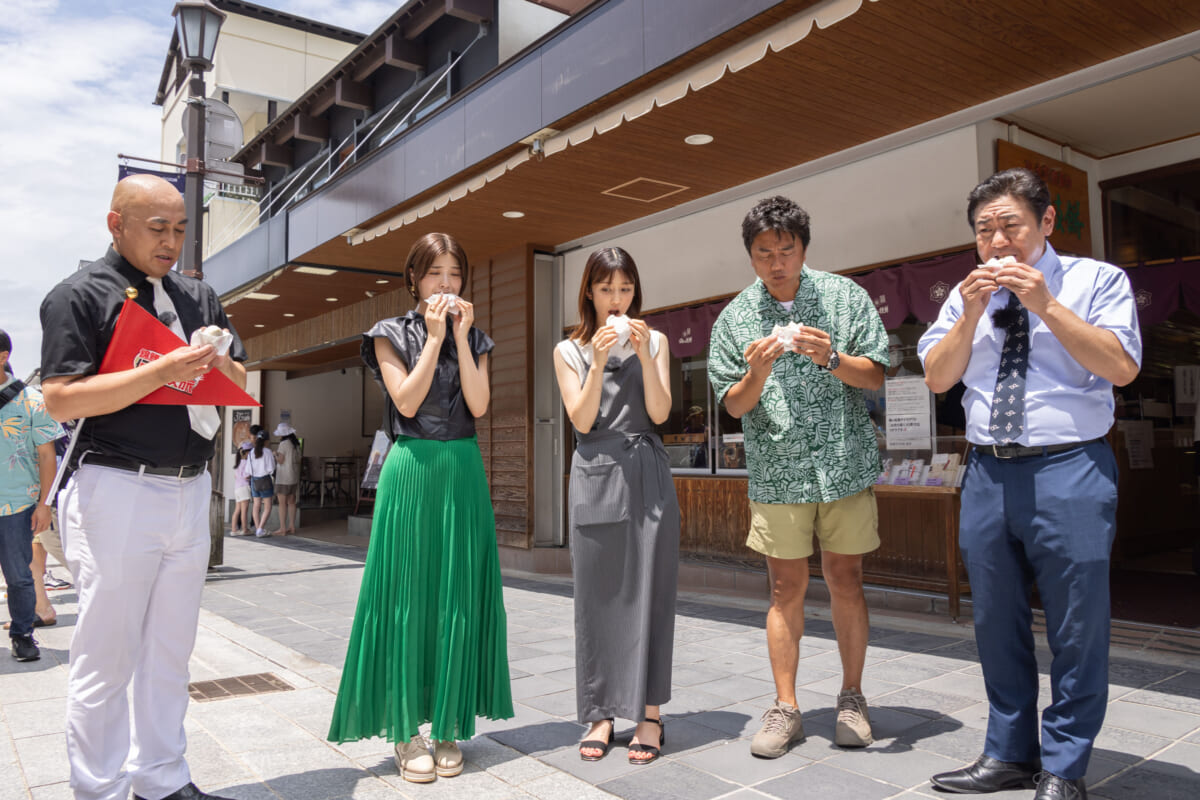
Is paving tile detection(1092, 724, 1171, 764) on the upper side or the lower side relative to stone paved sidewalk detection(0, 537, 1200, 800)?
upper

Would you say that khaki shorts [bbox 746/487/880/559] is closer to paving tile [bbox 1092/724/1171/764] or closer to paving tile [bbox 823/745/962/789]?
paving tile [bbox 823/745/962/789]

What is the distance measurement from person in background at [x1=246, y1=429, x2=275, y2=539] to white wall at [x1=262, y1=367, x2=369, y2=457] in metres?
4.33


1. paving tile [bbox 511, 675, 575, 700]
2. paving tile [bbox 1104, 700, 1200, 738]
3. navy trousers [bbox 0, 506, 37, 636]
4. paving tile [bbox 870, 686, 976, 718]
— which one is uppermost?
navy trousers [bbox 0, 506, 37, 636]

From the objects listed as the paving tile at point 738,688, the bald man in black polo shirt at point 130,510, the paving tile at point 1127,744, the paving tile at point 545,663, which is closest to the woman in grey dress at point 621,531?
the paving tile at point 738,688

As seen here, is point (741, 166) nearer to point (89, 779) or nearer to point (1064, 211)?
point (1064, 211)

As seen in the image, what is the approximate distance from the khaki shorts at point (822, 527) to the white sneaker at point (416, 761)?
141 cm

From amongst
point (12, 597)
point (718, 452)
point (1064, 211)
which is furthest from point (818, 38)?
point (12, 597)

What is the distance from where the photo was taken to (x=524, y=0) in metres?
10.1

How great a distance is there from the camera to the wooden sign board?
20.6ft

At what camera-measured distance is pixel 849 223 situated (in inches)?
275

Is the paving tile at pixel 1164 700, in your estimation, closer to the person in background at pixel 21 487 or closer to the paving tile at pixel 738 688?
the paving tile at pixel 738 688

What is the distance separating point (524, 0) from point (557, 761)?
937 cm

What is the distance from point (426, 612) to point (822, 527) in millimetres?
1552

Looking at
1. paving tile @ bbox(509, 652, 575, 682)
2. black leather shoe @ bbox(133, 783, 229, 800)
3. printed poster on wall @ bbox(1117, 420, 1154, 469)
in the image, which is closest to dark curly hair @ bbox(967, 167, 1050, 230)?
black leather shoe @ bbox(133, 783, 229, 800)
